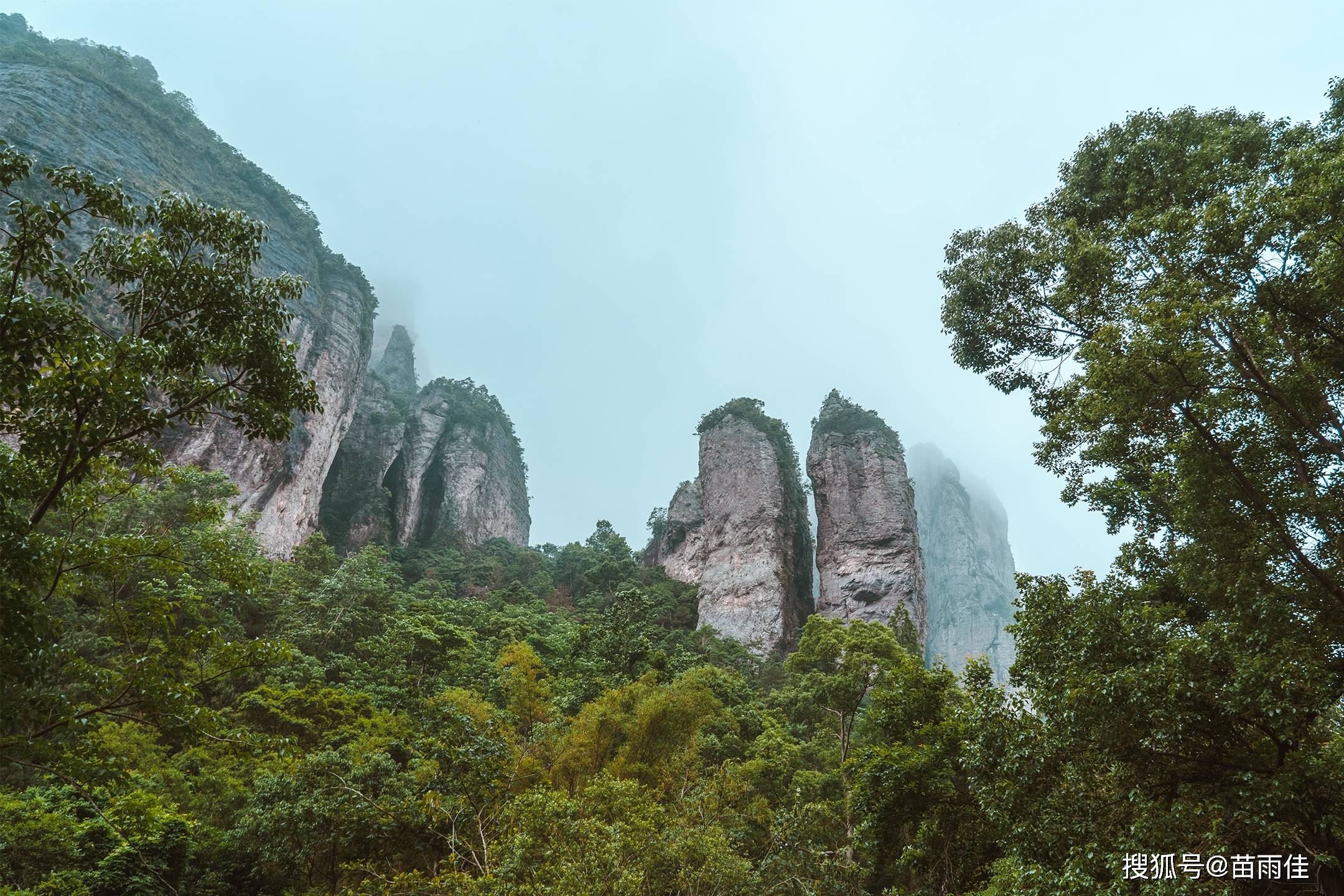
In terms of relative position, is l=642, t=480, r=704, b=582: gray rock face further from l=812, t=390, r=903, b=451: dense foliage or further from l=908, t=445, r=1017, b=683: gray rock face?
l=908, t=445, r=1017, b=683: gray rock face

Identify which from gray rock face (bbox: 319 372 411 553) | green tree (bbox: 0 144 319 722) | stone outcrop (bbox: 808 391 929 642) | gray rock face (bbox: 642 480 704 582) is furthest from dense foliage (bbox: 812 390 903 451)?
green tree (bbox: 0 144 319 722)

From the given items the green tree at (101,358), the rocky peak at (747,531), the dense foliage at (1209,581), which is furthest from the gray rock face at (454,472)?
the dense foliage at (1209,581)

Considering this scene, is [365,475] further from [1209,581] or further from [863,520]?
[1209,581]

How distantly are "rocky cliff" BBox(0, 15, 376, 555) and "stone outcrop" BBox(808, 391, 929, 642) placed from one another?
2057cm

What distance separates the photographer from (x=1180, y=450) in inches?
234

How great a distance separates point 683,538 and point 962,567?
40431mm

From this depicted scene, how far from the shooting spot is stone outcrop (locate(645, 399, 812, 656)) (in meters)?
26.5

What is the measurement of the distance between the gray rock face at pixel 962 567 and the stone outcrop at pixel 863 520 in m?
31.3

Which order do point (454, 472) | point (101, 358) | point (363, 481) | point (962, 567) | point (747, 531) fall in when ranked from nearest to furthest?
point (101, 358), point (747, 531), point (363, 481), point (454, 472), point (962, 567)

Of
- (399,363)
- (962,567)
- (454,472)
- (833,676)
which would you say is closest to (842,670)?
(833,676)

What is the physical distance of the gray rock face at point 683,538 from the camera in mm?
31922

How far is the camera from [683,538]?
3344 centimetres

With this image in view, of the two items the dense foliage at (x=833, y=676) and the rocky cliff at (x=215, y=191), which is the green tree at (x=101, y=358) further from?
the rocky cliff at (x=215, y=191)

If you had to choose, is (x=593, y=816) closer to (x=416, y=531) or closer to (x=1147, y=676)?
(x=1147, y=676)
